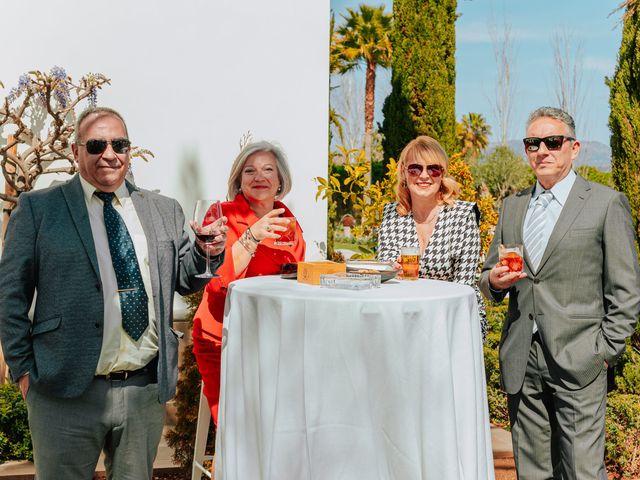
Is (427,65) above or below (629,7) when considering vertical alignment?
above

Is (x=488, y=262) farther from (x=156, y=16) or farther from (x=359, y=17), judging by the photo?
(x=359, y=17)

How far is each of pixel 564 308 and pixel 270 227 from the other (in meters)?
1.43

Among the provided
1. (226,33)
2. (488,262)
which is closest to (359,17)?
(226,33)

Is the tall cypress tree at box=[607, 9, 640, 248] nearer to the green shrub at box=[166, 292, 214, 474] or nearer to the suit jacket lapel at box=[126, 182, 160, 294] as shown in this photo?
the green shrub at box=[166, 292, 214, 474]

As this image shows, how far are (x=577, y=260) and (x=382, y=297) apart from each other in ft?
3.67

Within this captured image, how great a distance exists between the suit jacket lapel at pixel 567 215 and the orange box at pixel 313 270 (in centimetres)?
102

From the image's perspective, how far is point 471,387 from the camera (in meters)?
2.59

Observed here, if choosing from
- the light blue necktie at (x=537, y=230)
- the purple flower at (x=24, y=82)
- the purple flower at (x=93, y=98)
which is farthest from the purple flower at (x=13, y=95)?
the light blue necktie at (x=537, y=230)

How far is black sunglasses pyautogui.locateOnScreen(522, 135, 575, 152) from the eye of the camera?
3152mm

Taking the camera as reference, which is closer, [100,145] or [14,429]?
[100,145]

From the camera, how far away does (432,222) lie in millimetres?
3689

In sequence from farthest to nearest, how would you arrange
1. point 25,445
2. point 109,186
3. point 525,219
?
1. point 25,445
2. point 525,219
3. point 109,186

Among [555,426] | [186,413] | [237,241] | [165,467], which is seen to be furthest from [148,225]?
[165,467]

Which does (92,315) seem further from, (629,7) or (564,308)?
(629,7)
